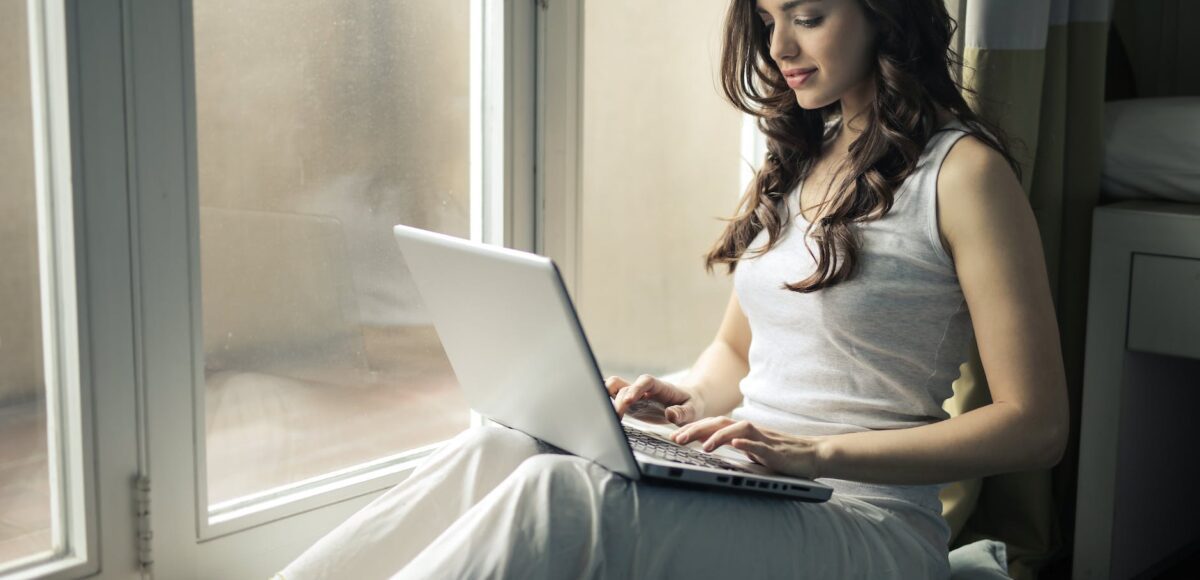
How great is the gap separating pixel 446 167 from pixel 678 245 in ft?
2.49

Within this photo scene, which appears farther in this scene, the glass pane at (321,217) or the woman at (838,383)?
the glass pane at (321,217)

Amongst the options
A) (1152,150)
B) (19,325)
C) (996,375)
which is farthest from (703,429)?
(1152,150)

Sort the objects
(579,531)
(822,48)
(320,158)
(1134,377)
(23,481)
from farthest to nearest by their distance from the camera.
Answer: (1134,377)
(320,158)
(822,48)
(23,481)
(579,531)

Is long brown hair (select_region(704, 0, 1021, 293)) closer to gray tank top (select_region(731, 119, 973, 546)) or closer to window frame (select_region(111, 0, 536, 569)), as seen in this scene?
gray tank top (select_region(731, 119, 973, 546))

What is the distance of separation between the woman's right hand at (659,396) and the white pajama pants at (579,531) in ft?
0.43

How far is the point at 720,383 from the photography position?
4.98 ft

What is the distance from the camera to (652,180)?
2197 millimetres

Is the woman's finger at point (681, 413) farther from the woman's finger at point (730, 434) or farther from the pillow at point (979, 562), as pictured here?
the pillow at point (979, 562)

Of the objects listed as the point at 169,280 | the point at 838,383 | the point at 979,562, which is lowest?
the point at 979,562

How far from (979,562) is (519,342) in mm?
688

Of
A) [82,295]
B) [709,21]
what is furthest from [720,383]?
[709,21]

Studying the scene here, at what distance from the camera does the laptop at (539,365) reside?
0.98 m

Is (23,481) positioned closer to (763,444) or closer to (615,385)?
(615,385)

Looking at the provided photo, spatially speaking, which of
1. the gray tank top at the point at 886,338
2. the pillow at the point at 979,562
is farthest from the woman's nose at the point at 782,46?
the pillow at the point at 979,562
